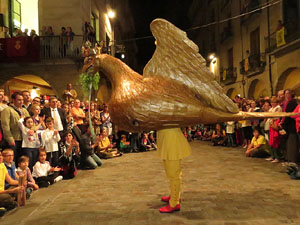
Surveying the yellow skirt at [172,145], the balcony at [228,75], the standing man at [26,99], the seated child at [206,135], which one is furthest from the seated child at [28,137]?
the balcony at [228,75]

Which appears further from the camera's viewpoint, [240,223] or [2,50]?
[2,50]

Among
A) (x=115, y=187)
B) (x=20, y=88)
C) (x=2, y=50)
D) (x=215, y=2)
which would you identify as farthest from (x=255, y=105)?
(x=215, y=2)

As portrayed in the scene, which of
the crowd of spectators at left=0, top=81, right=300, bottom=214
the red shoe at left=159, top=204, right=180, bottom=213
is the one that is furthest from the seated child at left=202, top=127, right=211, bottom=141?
the red shoe at left=159, top=204, right=180, bottom=213

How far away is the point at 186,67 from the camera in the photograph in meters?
3.34

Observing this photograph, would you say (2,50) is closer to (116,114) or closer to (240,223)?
(116,114)

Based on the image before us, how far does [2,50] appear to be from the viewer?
1180 centimetres

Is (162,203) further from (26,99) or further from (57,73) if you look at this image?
(57,73)

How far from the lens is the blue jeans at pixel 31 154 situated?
5.37 metres

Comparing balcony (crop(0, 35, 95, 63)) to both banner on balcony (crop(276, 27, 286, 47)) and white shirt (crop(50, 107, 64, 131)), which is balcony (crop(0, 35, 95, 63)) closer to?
white shirt (crop(50, 107, 64, 131))

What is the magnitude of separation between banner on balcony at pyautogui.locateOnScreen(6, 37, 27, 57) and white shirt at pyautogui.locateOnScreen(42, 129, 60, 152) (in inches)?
295

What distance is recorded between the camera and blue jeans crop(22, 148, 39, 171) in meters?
5.37

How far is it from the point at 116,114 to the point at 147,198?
1.76 m

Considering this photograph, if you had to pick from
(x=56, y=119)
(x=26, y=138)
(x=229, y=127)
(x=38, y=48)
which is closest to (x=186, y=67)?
(x=26, y=138)

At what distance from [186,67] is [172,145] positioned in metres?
1.04
